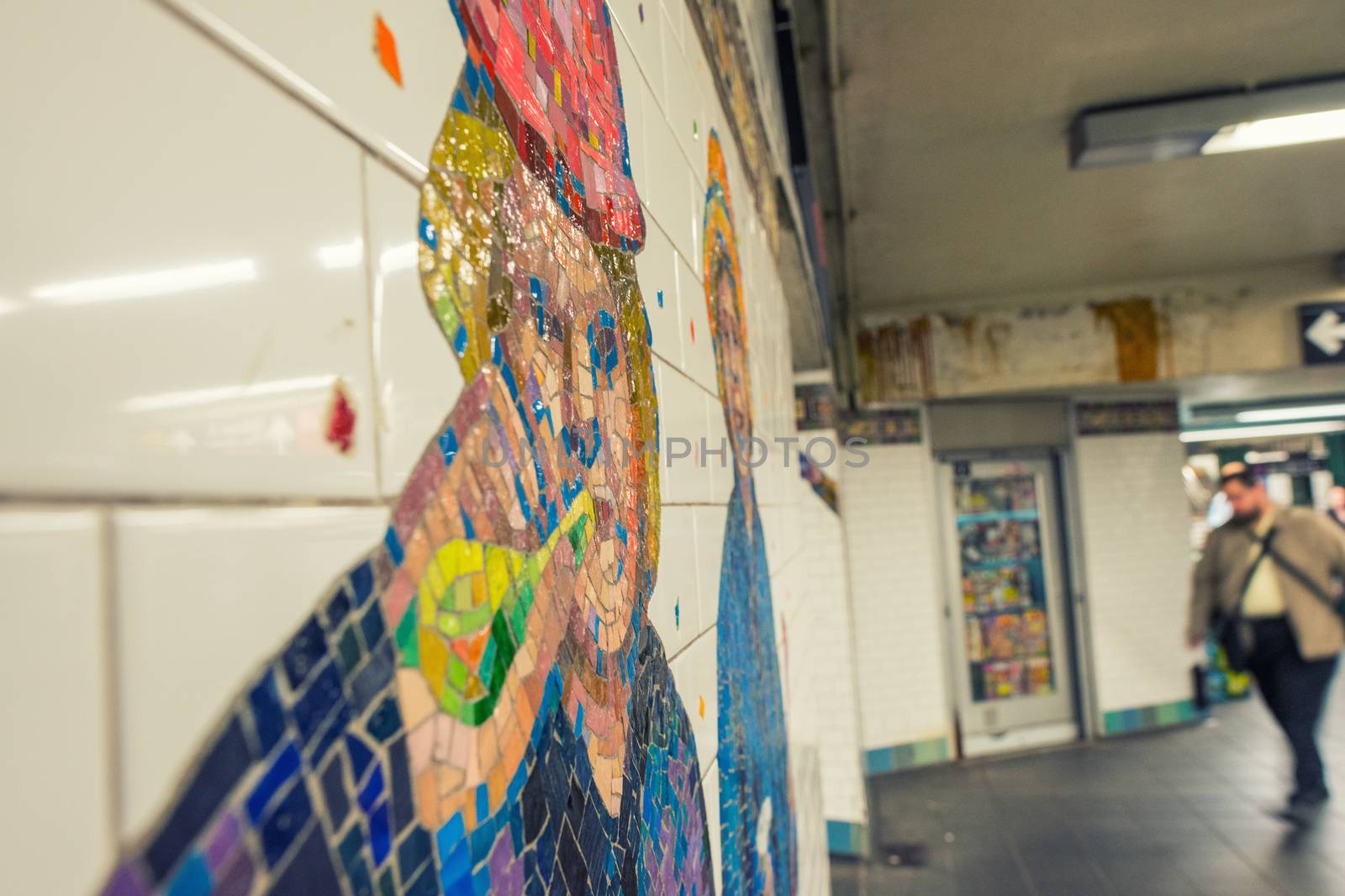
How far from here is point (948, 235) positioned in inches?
202

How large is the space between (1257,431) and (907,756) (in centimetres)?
817

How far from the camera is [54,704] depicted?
0.18 metres

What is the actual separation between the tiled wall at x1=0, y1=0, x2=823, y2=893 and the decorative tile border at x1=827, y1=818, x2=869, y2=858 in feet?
17.1

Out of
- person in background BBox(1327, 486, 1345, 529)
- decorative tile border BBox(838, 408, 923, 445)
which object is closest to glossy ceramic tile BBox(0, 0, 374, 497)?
decorative tile border BBox(838, 408, 923, 445)

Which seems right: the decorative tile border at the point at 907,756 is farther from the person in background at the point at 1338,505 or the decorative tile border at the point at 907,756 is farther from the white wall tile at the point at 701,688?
the white wall tile at the point at 701,688

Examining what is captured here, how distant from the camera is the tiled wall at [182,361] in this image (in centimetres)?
19

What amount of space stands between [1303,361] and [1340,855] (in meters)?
3.29

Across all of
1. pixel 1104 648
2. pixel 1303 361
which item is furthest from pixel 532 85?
pixel 1104 648

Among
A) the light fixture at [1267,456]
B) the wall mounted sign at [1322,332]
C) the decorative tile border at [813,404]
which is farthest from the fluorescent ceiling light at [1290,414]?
the decorative tile border at [813,404]

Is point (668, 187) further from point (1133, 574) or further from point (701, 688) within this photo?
point (1133, 574)

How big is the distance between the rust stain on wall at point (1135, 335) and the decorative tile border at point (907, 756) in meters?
3.27

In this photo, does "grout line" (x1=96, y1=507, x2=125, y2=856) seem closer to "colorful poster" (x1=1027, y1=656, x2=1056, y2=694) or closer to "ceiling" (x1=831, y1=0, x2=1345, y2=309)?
"ceiling" (x1=831, y1=0, x2=1345, y2=309)

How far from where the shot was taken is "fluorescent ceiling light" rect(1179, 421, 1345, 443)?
36.9ft

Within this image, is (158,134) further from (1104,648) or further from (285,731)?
(1104,648)
